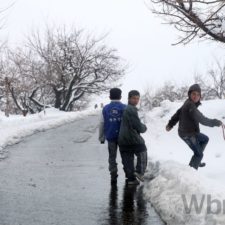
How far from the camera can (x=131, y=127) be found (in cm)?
892

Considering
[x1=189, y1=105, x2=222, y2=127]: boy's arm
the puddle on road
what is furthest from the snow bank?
[x1=189, y1=105, x2=222, y2=127]: boy's arm

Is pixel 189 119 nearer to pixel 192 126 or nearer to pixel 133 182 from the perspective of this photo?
pixel 192 126

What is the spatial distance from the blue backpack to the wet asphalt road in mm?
871

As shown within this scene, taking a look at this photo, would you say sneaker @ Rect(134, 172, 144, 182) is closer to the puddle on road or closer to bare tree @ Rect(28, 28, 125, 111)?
the puddle on road

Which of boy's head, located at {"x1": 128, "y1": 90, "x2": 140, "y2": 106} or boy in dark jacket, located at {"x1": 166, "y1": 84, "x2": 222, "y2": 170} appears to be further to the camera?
boy's head, located at {"x1": 128, "y1": 90, "x2": 140, "y2": 106}

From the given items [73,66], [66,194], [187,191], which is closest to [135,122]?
[66,194]

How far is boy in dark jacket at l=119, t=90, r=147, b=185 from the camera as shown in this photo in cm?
888

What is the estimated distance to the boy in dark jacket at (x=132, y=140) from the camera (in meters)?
8.88

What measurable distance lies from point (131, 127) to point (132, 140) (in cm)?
23

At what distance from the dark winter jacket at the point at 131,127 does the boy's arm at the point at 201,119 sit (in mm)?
865

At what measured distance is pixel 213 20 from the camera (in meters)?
18.2

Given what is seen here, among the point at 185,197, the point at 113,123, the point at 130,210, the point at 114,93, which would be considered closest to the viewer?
the point at 185,197

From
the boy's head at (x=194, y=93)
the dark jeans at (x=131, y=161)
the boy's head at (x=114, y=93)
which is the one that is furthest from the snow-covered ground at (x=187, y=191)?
the boy's head at (x=114, y=93)

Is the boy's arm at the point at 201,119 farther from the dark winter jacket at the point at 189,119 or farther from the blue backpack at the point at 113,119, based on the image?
the blue backpack at the point at 113,119
